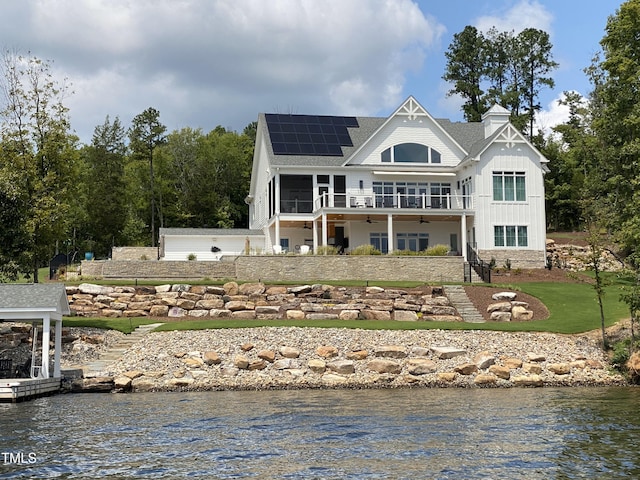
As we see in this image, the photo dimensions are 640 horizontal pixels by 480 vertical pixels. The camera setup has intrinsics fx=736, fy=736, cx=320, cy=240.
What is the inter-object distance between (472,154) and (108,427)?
3206 cm

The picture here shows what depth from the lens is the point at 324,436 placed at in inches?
575

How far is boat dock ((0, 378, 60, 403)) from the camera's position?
1936 cm

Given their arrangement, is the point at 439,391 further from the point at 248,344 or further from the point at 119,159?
the point at 119,159

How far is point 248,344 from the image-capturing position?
24.3m

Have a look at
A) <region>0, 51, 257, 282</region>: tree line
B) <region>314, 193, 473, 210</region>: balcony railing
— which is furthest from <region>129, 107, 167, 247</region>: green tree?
<region>314, 193, 473, 210</region>: balcony railing

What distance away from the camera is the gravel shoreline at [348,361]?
72.2ft

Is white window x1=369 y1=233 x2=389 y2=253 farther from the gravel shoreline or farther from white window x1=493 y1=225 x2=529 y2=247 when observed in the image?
the gravel shoreline

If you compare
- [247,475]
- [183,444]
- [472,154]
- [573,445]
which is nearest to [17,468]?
[183,444]

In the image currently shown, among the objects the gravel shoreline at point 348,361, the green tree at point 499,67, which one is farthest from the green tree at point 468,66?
the gravel shoreline at point 348,361

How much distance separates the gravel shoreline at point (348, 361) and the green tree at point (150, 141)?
3521 cm

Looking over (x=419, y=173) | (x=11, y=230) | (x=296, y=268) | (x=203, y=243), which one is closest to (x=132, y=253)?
(x=203, y=243)

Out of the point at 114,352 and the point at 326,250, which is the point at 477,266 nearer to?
the point at 326,250

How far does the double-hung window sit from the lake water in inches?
941

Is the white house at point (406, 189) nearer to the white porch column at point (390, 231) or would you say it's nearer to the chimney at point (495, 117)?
the white porch column at point (390, 231)
